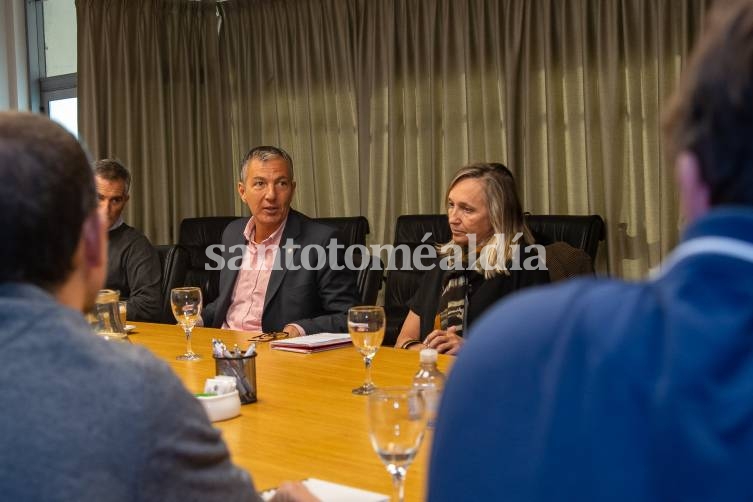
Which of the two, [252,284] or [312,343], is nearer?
[312,343]

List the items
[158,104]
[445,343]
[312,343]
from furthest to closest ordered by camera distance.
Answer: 1. [158,104]
2. [445,343]
3. [312,343]

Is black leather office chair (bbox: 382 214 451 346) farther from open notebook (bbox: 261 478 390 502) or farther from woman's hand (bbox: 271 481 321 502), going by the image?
woman's hand (bbox: 271 481 321 502)

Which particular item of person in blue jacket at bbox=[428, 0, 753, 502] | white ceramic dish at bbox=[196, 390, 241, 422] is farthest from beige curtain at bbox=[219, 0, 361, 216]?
person in blue jacket at bbox=[428, 0, 753, 502]

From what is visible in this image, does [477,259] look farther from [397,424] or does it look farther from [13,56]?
[13,56]

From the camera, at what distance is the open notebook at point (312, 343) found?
105 inches

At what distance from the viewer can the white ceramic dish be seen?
1.87 meters

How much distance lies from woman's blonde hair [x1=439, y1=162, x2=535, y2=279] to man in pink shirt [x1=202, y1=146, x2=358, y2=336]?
621 mm

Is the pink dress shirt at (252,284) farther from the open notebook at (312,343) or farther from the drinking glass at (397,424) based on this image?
the drinking glass at (397,424)

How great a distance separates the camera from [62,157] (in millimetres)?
987

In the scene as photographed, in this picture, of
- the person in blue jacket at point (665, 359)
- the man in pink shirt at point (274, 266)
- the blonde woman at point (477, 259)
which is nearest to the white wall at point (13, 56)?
the man in pink shirt at point (274, 266)

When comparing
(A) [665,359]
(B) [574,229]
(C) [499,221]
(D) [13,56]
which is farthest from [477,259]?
(D) [13,56]

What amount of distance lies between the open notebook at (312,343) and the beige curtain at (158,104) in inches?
143

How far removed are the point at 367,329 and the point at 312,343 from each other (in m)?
0.55

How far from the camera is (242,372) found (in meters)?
2.05
